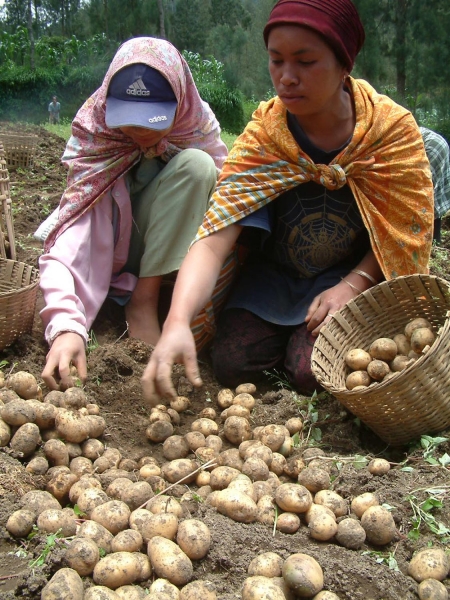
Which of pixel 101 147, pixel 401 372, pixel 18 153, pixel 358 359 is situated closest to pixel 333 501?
pixel 401 372

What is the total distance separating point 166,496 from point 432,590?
0.75m

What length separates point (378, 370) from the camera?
2293 millimetres

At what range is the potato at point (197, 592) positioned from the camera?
4.78ft

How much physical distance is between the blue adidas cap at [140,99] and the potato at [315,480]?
1.59m

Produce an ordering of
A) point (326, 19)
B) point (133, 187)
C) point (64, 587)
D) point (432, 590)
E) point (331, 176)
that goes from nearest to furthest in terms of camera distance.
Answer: point (64, 587), point (432, 590), point (326, 19), point (331, 176), point (133, 187)

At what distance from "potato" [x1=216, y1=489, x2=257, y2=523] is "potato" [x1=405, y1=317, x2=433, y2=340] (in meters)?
0.96

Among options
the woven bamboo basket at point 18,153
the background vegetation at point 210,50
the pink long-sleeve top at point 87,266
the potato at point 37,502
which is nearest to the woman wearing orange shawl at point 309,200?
the pink long-sleeve top at point 87,266

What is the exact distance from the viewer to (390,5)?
9109 mm

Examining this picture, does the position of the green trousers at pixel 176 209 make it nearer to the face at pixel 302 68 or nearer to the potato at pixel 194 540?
the face at pixel 302 68

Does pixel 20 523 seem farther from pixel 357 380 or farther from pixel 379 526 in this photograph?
pixel 357 380

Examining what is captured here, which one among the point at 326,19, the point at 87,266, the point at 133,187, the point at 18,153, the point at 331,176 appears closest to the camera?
the point at 326,19

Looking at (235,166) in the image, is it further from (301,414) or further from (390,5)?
(390,5)

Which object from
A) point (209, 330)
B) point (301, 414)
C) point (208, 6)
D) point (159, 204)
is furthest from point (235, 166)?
point (208, 6)

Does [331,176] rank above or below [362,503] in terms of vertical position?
above
